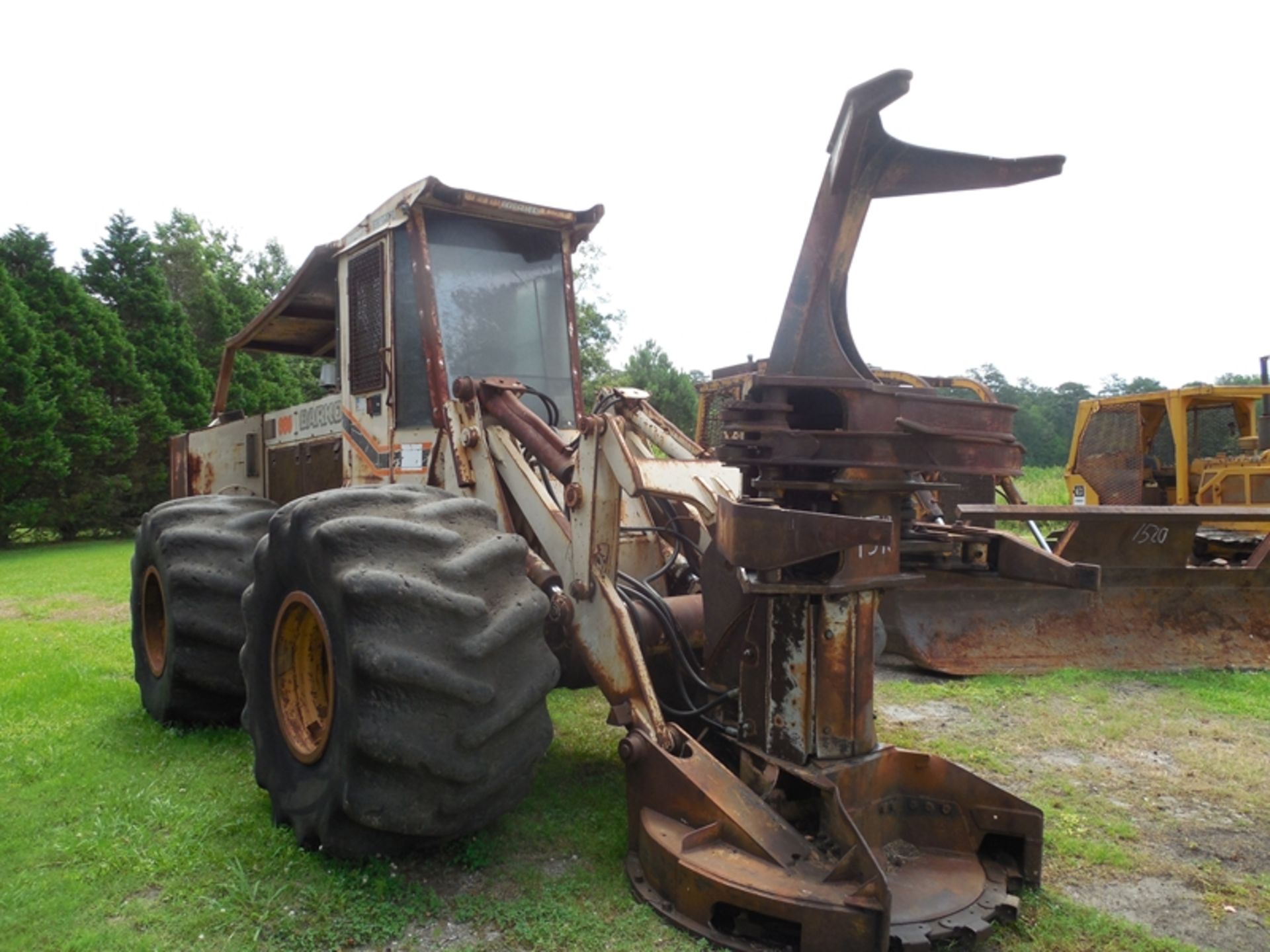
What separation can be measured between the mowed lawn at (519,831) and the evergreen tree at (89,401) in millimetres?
17078

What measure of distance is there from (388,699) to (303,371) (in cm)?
2823

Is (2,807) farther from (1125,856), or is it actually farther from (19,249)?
(19,249)

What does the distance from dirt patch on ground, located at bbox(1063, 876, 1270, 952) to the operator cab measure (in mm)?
2946

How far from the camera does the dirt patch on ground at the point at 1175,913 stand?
2.90 meters

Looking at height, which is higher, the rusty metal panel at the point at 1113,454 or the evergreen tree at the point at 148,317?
the evergreen tree at the point at 148,317

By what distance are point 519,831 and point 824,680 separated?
4.36ft

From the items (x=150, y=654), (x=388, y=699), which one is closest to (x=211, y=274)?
(x=150, y=654)

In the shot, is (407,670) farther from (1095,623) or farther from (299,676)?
(1095,623)

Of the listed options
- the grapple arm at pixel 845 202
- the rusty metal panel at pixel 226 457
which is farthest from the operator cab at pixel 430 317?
the grapple arm at pixel 845 202

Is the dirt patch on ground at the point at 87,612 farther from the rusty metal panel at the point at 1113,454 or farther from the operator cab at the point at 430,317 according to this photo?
the rusty metal panel at the point at 1113,454

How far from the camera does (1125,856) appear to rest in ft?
11.4

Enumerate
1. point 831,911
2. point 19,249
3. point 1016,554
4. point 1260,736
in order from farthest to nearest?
1. point 19,249
2. point 1260,736
3. point 1016,554
4. point 831,911

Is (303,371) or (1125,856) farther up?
(303,371)

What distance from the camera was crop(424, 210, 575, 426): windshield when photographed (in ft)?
15.2
